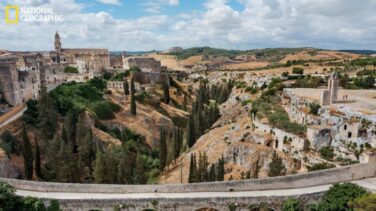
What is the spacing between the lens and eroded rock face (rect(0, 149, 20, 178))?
26812 mm

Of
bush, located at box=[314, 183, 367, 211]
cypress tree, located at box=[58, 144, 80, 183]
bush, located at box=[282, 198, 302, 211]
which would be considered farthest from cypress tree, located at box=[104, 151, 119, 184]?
bush, located at box=[314, 183, 367, 211]

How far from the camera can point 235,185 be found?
67.1 ft

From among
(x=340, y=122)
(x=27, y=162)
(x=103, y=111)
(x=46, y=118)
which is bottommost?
(x=27, y=162)

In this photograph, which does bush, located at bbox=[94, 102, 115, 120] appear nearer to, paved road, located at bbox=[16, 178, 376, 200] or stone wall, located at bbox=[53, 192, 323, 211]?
paved road, located at bbox=[16, 178, 376, 200]

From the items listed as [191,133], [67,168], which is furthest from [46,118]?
[191,133]

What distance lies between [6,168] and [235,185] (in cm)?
2187

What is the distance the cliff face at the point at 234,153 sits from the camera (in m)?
30.5

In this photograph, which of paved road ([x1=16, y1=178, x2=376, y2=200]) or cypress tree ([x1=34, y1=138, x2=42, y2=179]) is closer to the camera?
paved road ([x1=16, y1=178, x2=376, y2=200])

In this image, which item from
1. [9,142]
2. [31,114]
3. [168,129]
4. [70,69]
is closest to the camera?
[9,142]

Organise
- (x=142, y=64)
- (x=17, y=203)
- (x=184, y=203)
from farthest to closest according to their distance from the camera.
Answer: (x=142, y=64)
(x=184, y=203)
(x=17, y=203)

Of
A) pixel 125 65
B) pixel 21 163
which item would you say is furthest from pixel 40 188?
pixel 125 65

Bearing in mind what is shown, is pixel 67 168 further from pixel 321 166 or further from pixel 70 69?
pixel 70 69

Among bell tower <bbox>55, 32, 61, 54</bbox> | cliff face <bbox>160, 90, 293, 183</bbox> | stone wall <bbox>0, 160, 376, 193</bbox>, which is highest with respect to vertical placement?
bell tower <bbox>55, 32, 61, 54</bbox>

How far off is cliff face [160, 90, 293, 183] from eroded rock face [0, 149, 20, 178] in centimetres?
1516
